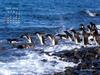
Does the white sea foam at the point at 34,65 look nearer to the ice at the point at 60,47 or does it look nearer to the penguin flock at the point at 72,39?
the ice at the point at 60,47

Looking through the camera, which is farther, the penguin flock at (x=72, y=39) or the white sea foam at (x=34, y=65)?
the penguin flock at (x=72, y=39)

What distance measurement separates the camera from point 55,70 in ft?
78.9

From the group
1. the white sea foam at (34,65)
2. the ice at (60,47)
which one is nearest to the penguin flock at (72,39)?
the ice at (60,47)

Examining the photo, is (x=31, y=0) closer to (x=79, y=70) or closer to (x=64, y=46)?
(x=64, y=46)

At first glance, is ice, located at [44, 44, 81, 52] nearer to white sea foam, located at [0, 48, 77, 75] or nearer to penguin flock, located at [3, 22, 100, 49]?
penguin flock, located at [3, 22, 100, 49]

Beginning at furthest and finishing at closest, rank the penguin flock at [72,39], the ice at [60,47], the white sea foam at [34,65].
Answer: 1. the penguin flock at [72,39]
2. the ice at [60,47]
3. the white sea foam at [34,65]

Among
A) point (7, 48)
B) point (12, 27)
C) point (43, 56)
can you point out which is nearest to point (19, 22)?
point (12, 27)

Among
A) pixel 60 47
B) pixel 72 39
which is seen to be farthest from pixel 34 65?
pixel 72 39

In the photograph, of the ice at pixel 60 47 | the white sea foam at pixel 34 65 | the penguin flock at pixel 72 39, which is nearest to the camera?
the white sea foam at pixel 34 65

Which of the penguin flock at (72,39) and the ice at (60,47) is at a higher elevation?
the penguin flock at (72,39)

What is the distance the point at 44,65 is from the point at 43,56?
2.77 m

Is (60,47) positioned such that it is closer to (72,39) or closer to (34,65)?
(72,39)

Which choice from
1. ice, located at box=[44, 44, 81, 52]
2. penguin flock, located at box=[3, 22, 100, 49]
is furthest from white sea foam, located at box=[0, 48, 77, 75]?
penguin flock, located at box=[3, 22, 100, 49]

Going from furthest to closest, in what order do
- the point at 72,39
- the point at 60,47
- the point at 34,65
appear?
the point at 72,39
the point at 60,47
the point at 34,65
